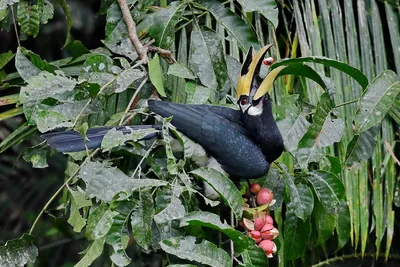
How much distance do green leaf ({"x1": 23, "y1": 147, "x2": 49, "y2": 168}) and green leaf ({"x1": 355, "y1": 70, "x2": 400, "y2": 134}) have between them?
690mm

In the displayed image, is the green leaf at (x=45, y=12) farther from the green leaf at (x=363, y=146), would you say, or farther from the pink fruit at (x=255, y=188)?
the green leaf at (x=363, y=146)

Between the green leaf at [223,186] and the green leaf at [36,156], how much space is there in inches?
16.2

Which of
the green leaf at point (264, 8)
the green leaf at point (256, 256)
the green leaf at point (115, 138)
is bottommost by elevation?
the green leaf at point (256, 256)

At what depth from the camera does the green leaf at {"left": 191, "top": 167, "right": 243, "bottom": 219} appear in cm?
143

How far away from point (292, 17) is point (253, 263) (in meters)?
0.96

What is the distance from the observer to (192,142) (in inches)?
67.5

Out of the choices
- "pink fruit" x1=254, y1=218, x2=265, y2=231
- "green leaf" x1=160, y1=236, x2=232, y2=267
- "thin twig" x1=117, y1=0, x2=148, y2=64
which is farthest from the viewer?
"thin twig" x1=117, y1=0, x2=148, y2=64

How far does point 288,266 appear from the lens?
2105 millimetres

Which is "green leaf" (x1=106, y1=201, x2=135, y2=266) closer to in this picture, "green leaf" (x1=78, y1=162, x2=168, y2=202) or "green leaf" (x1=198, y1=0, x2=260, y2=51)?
"green leaf" (x1=78, y1=162, x2=168, y2=202)

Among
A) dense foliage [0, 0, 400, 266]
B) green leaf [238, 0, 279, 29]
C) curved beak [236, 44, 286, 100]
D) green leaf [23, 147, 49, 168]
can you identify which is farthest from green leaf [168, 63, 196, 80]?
green leaf [23, 147, 49, 168]

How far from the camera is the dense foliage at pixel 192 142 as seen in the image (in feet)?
4.62

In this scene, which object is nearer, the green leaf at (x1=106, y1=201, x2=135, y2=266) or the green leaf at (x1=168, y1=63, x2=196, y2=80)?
the green leaf at (x1=106, y1=201, x2=135, y2=266)

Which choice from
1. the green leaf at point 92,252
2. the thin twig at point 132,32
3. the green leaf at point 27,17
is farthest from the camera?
the green leaf at point 27,17

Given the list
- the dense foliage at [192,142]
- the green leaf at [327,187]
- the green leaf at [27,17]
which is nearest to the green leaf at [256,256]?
the dense foliage at [192,142]
